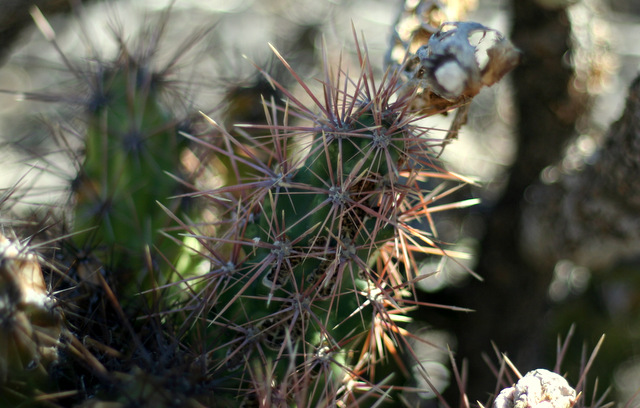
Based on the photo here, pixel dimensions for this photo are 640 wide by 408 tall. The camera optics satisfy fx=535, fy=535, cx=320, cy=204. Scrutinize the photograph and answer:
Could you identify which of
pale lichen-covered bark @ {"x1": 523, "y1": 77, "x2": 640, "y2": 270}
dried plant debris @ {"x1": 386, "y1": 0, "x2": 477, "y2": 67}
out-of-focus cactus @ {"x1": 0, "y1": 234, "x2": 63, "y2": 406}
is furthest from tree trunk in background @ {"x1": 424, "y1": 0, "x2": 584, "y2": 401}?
out-of-focus cactus @ {"x1": 0, "y1": 234, "x2": 63, "y2": 406}

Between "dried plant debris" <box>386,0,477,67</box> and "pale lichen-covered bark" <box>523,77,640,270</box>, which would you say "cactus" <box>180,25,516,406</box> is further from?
"pale lichen-covered bark" <box>523,77,640,270</box>

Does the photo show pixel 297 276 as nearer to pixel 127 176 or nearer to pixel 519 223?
pixel 127 176

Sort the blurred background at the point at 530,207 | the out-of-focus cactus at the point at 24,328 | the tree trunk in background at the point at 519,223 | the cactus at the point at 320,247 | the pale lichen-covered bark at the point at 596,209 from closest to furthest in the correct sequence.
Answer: the out-of-focus cactus at the point at 24,328 → the cactus at the point at 320,247 → the pale lichen-covered bark at the point at 596,209 → the blurred background at the point at 530,207 → the tree trunk in background at the point at 519,223

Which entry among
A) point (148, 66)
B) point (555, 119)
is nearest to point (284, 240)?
point (148, 66)

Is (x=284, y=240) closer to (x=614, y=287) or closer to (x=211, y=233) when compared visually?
(x=211, y=233)

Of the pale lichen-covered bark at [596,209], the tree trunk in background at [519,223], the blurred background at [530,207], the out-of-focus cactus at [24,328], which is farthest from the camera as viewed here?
the tree trunk in background at [519,223]

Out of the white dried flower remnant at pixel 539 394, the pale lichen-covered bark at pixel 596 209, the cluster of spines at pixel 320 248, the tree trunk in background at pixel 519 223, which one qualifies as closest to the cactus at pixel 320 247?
the cluster of spines at pixel 320 248

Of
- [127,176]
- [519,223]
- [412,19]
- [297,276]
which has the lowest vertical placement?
[519,223]

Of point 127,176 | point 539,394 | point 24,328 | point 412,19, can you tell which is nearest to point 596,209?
point 412,19

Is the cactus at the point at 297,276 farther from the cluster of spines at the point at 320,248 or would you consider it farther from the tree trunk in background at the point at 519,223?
the tree trunk in background at the point at 519,223
